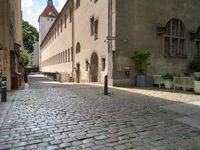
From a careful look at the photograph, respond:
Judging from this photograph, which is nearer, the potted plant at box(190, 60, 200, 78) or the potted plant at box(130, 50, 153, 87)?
the potted plant at box(130, 50, 153, 87)

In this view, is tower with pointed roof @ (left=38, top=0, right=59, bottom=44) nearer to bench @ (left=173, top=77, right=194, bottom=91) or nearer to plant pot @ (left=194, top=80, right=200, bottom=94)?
bench @ (left=173, top=77, right=194, bottom=91)

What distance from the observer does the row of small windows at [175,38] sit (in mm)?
17984

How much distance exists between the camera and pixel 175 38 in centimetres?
1833

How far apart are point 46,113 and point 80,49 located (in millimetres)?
18037

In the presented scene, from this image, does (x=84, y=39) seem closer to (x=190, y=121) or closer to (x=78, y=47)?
(x=78, y=47)

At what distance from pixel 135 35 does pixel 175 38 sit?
427cm

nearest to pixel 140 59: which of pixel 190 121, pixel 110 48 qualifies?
pixel 110 48

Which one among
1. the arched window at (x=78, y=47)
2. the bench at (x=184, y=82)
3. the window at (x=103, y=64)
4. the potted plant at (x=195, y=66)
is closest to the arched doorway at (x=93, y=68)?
the window at (x=103, y=64)

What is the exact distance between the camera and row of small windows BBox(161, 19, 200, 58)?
17984mm

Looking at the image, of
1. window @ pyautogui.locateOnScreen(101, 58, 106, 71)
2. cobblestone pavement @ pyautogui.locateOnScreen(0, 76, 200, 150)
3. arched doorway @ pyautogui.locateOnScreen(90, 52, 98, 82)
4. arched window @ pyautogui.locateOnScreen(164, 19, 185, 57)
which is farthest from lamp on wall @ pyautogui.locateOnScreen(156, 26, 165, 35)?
cobblestone pavement @ pyautogui.locateOnScreen(0, 76, 200, 150)

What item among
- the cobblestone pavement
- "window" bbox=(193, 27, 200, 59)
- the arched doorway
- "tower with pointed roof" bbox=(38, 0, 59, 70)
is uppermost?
"tower with pointed roof" bbox=(38, 0, 59, 70)

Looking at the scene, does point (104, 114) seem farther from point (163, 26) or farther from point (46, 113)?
point (163, 26)

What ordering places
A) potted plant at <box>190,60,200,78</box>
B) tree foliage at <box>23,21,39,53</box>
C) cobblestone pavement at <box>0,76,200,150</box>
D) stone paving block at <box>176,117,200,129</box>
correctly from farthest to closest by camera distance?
tree foliage at <box>23,21,39,53</box> < potted plant at <box>190,60,200,78</box> < stone paving block at <box>176,117,200,129</box> < cobblestone pavement at <box>0,76,200,150</box>

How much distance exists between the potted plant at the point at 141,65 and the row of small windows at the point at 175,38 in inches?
128
